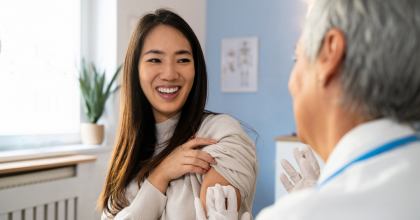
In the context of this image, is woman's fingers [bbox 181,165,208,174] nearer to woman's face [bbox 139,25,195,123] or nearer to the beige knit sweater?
the beige knit sweater

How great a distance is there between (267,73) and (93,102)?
1950 mm

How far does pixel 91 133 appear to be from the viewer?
2.41m

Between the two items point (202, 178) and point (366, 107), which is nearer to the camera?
point (366, 107)

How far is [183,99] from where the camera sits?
4.04 ft

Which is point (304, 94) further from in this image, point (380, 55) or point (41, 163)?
point (41, 163)

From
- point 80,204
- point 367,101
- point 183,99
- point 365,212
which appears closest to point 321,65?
point 367,101

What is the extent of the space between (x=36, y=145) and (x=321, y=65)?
7.17 feet

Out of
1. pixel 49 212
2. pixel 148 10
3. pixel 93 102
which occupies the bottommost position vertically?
pixel 49 212

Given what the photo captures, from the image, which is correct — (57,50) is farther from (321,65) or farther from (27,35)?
(321,65)

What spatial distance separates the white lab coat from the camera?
40 cm

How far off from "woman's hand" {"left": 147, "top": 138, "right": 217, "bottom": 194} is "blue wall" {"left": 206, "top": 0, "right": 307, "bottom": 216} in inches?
96.1

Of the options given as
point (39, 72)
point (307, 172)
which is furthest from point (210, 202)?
point (39, 72)

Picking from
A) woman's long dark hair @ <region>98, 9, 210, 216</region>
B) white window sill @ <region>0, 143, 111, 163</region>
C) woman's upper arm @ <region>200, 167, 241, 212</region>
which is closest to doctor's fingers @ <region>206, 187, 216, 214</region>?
woman's upper arm @ <region>200, 167, 241, 212</region>

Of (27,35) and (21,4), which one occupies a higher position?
(21,4)
